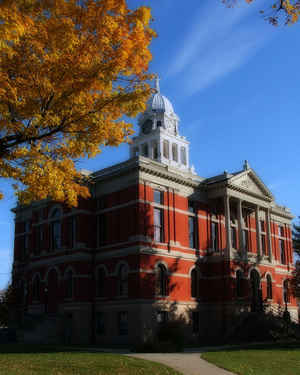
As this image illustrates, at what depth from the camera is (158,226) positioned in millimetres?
37031

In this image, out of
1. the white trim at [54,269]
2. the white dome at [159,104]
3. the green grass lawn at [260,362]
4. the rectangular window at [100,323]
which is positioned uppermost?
the white dome at [159,104]

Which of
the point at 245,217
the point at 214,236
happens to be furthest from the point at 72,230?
the point at 245,217

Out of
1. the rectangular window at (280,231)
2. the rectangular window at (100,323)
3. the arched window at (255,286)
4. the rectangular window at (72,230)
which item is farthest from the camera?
the rectangular window at (280,231)

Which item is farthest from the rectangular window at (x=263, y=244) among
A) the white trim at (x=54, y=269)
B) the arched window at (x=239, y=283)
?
the white trim at (x=54, y=269)

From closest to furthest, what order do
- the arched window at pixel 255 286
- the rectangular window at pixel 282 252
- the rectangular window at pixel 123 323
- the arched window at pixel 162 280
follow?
the rectangular window at pixel 123 323, the arched window at pixel 162 280, the arched window at pixel 255 286, the rectangular window at pixel 282 252

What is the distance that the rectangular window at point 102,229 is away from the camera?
38312 millimetres

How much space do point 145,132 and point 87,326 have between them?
32237mm

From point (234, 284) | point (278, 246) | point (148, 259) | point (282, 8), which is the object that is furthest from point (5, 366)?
point (278, 246)

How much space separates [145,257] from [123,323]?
532 centimetres

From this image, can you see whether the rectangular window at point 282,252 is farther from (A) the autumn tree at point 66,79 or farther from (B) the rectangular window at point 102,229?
(A) the autumn tree at point 66,79

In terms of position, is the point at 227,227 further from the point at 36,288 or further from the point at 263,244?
the point at 36,288

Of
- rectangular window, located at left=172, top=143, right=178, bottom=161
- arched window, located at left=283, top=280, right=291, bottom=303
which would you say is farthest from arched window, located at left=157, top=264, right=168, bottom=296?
rectangular window, located at left=172, top=143, right=178, bottom=161

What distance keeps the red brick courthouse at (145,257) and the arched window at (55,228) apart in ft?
0.39

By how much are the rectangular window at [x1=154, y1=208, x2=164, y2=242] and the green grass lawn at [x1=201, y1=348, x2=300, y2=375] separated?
13859 mm
